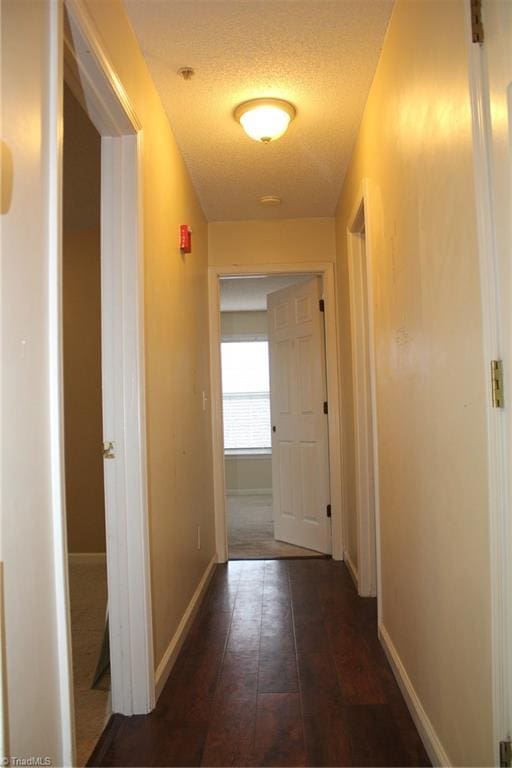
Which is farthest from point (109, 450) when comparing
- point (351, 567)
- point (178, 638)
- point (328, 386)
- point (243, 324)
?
point (243, 324)

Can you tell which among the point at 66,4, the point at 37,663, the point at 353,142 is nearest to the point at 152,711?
the point at 37,663

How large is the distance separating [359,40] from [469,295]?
1345 mm

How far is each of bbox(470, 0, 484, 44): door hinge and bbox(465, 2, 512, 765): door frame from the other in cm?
1

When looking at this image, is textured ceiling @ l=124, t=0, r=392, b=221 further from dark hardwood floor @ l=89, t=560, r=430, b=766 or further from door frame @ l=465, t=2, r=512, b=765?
dark hardwood floor @ l=89, t=560, r=430, b=766

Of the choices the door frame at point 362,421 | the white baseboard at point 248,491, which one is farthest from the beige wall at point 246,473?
the door frame at point 362,421

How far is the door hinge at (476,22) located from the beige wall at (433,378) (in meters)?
0.06

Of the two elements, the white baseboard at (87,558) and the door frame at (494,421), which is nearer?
the door frame at (494,421)

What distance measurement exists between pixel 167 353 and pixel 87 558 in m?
2.22

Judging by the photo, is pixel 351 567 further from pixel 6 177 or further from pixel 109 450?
pixel 6 177

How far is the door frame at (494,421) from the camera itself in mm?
1095

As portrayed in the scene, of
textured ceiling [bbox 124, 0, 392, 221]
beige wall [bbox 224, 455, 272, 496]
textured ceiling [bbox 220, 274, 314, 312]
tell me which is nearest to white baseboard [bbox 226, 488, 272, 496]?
beige wall [bbox 224, 455, 272, 496]

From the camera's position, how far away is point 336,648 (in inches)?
95.6

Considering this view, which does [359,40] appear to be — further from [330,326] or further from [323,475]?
[323,475]

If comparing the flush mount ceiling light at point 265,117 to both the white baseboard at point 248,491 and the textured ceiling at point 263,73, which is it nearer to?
the textured ceiling at point 263,73
